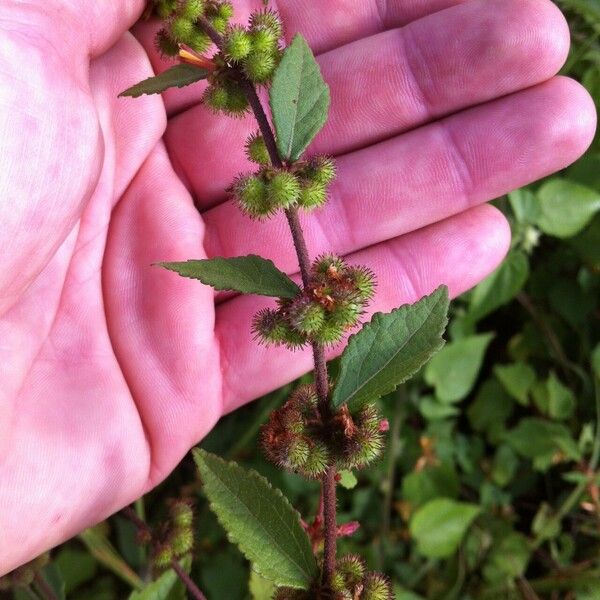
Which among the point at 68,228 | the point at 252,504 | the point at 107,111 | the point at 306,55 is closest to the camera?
the point at 252,504

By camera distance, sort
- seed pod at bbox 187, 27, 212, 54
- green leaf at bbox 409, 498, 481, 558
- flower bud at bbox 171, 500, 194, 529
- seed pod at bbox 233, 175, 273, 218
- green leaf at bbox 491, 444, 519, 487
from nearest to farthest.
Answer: seed pod at bbox 233, 175, 273, 218 → seed pod at bbox 187, 27, 212, 54 → flower bud at bbox 171, 500, 194, 529 → green leaf at bbox 409, 498, 481, 558 → green leaf at bbox 491, 444, 519, 487

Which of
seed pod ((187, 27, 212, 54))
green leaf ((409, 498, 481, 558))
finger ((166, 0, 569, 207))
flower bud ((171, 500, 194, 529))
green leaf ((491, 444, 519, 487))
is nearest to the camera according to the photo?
seed pod ((187, 27, 212, 54))

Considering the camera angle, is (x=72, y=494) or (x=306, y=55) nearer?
(x=306, y=55)

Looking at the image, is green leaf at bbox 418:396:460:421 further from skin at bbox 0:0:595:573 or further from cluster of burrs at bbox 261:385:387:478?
cluster of burrs at bbox 261:385:387:478

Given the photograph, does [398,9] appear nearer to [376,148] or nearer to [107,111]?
[376,148]

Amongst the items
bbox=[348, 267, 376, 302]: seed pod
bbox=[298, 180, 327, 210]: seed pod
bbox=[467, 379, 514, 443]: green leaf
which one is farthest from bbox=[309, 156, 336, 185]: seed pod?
bbox=[467, 379, 514, 443]: green leaf

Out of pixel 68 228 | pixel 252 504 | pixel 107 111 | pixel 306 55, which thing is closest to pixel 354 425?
pixel 252 504
